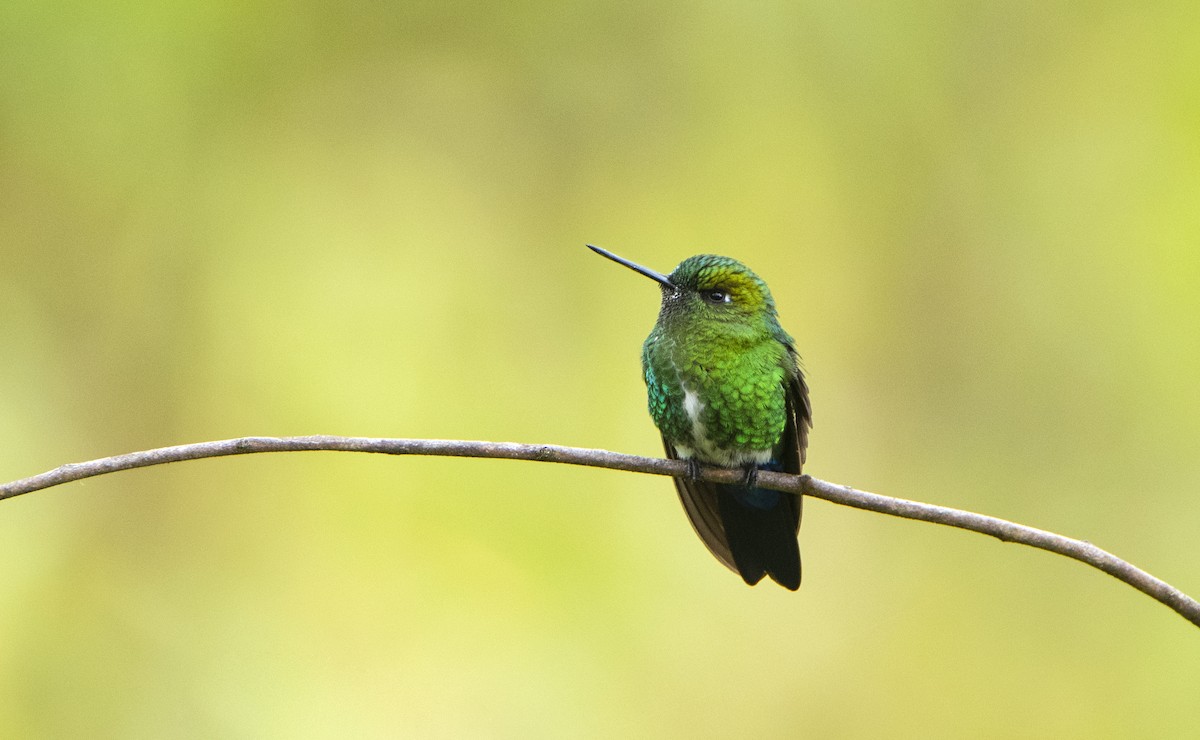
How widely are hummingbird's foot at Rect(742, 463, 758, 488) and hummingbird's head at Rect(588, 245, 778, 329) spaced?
369 millimetres

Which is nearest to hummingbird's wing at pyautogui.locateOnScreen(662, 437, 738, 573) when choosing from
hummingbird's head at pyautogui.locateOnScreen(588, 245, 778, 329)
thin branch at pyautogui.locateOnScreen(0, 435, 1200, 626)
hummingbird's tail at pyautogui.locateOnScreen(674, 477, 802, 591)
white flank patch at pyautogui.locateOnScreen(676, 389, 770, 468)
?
hummingbird's tail at pyautogui.locateOnScreen(674, 477, 802, 591)

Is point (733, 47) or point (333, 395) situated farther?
point (733, 47)

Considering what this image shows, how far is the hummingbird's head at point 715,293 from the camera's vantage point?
2.90m

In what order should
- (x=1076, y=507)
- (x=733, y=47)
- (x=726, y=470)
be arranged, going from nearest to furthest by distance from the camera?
(x=726, y=470) → (x=1076, y=507) → (x=733, y=47)

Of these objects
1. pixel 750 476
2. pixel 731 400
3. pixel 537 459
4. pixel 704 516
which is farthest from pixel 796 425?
pixel 537 459

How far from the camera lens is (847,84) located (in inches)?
208

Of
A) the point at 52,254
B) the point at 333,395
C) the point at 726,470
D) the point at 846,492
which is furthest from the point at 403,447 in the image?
the point at 52,254

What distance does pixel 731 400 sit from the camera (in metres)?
2.80

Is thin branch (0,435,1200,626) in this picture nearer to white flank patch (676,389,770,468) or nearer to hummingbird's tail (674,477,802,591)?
white flank patch (676,389,770,468)

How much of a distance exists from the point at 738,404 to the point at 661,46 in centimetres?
297

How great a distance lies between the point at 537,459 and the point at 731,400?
3.77 feet

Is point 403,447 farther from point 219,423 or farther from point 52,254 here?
point 52,254

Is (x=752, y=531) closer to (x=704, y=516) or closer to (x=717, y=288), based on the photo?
(x=704, y=516)

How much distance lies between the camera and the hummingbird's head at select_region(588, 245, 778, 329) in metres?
2.90
